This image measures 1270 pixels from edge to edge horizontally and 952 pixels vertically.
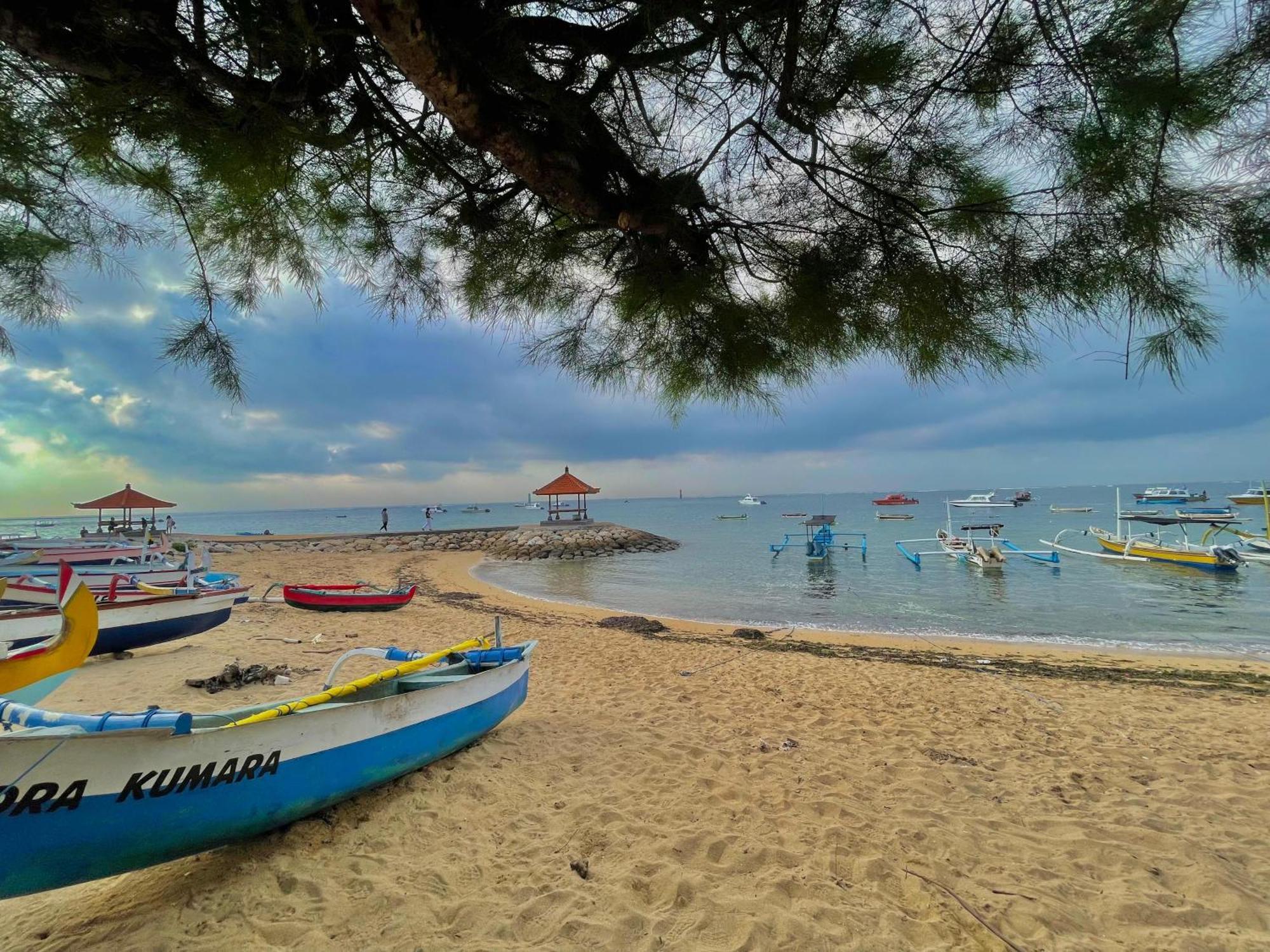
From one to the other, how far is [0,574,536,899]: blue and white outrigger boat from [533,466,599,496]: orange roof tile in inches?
1015

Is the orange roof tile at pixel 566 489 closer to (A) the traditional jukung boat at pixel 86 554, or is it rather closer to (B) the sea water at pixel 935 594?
(B) the sea water at pixel 935 594

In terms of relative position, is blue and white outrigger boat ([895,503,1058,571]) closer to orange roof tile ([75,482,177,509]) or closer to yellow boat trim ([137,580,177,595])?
yellow boat trim ([137,580,177,595])

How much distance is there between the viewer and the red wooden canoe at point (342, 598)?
407 inches

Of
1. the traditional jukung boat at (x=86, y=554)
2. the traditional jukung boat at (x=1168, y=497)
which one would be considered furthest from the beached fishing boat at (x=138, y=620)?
the traditional jukung boat at (x=1168, y=497)

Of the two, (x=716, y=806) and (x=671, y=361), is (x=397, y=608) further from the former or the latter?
(x=671, y=361)

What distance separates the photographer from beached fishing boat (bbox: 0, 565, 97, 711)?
78.9 inches

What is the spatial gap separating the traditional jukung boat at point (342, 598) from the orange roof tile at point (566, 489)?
1796 centimetres

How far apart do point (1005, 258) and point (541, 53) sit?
1754 mm

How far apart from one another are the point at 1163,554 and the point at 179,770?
2551 cm

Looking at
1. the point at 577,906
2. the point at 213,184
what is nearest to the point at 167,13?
the point at 213,184

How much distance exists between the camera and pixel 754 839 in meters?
2.85

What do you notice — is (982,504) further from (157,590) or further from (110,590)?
(110,590)

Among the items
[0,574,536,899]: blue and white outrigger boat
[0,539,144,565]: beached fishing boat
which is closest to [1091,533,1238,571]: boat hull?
[0,574,536,899]: blue and white outrigger boat

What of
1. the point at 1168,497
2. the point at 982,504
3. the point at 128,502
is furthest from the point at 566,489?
the point at 1168,497
